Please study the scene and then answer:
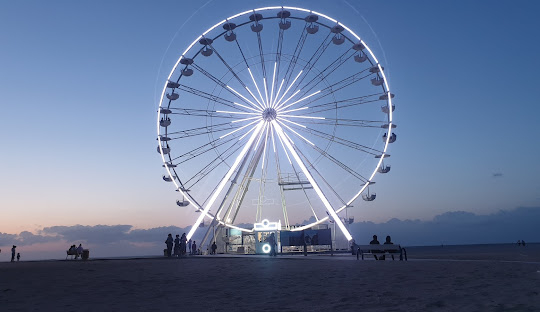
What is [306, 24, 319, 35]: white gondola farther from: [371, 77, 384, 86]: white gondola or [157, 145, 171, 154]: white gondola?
[157, 145, 171, 154]: white gondola

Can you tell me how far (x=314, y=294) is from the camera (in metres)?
7.84

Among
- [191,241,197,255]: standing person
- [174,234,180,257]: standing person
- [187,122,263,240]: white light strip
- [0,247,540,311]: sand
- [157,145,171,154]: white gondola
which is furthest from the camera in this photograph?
[191,241,197,255]: standing person

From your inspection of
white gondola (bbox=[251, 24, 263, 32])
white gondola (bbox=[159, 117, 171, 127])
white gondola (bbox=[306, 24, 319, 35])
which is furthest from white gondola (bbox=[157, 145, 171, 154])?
white gondola (bbox=[306, 24, 319, 35])

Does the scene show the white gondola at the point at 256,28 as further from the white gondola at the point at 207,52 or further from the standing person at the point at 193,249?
the standing person at the point at 193,249

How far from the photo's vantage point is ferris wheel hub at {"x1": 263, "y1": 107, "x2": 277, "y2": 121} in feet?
99.7

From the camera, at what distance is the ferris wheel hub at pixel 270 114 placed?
30.4 m

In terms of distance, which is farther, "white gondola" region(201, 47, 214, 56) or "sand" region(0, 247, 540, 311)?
"white gondola" region(201, 47, 214, 56)

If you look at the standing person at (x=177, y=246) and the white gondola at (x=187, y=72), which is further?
the white gondola at (x=187, y=72)

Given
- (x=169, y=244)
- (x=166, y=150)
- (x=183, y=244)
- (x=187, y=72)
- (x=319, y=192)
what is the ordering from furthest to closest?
1. (x=166, y=150)
2. (x=187, y=72)
3. (x=183, y=244)
4. (x=319, y=192)
5. (x=169, y=244)

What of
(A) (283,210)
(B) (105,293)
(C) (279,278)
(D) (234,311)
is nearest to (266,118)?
(A) (283,210)

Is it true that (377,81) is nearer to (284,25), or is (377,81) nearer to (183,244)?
(284,25)

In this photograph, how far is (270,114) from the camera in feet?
99.7

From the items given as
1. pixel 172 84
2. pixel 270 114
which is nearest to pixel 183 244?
pixel 270 114

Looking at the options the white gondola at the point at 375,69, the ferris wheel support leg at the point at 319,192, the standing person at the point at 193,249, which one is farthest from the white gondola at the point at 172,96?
the white gondola at the point at 375,69
